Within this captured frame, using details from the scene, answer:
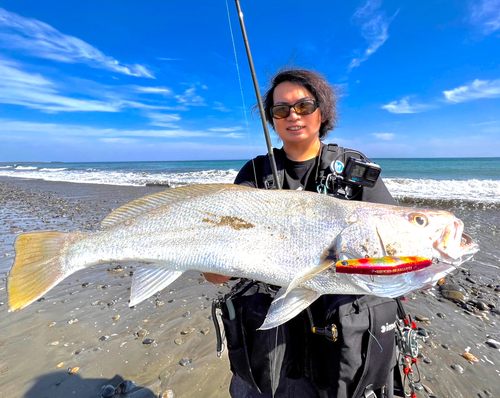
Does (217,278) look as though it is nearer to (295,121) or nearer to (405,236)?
(405,236)

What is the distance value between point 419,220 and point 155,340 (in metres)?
3.25

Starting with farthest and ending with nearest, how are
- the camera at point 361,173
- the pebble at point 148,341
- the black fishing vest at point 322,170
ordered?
1. the pebble at point 148,341
2. the black fishing vest at point 322,170
3. the camera at point 361,173

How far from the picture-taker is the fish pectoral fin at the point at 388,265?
1.66 m

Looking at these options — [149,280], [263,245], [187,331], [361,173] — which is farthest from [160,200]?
[187,331]

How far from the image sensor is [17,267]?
2.02 metres

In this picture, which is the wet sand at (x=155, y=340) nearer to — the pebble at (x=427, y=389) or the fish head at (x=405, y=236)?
the pebble at (x=427, y=389)

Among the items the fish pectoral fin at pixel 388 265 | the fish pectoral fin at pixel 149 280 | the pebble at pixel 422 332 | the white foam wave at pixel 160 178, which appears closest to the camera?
the fish pectoral fin at pixel 388 265

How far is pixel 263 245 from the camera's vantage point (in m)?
1.94

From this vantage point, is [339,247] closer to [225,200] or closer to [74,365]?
[225,200]

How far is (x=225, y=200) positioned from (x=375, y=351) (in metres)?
1.53

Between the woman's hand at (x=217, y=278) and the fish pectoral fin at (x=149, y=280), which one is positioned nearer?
the fish pectoral fin at (x=149, y=280)

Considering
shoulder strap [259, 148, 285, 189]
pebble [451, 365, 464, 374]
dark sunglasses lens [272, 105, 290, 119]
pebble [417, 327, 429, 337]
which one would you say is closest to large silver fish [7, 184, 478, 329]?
shoulder strap [259, 148, 285, 189]

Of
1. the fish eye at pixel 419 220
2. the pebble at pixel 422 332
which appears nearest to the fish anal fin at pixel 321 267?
the fish eye at pixel 419 220

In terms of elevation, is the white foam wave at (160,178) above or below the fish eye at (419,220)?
below
